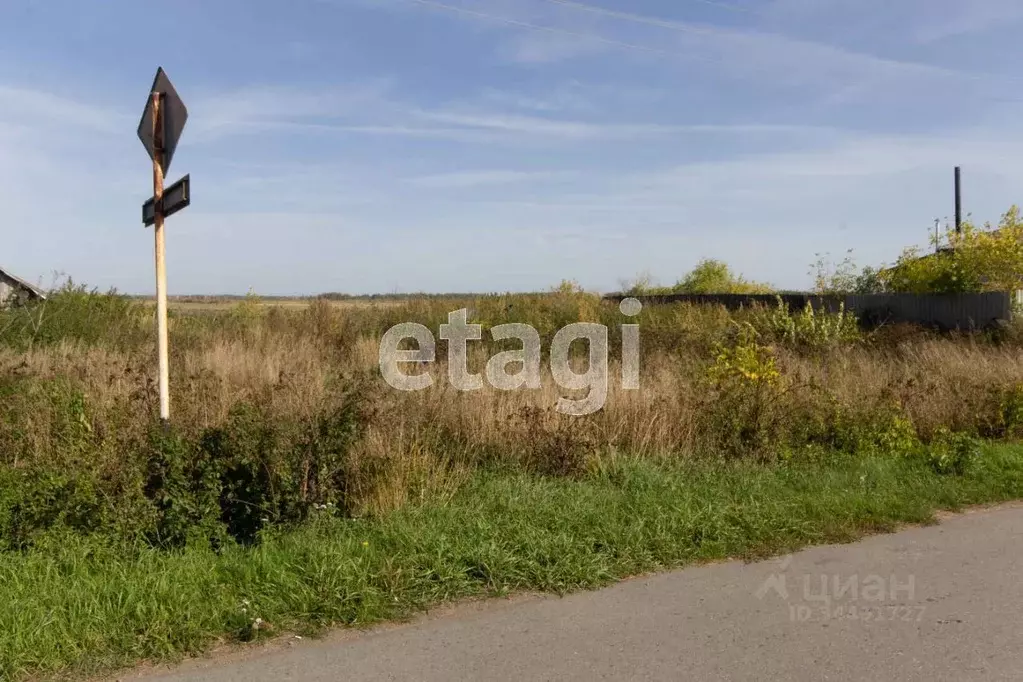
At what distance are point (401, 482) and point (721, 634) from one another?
9.23 feet

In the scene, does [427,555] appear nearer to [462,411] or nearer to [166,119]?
[462,411]

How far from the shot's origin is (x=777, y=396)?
8617 millimetres

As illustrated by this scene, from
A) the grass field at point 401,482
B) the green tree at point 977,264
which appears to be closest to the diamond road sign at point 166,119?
the grass field at point 401,482

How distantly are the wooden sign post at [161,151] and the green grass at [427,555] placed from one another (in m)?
1.71

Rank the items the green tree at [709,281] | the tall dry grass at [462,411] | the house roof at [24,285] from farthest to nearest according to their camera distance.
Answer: the green tree at [709,281], the house roof at [24,285], the tall dry grass at [462,411]

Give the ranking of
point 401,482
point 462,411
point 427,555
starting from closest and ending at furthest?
point 427,555 → point 401,482 → point 462,411

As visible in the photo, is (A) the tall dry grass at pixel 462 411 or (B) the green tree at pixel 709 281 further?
(B) the green tree at pixel 709 281

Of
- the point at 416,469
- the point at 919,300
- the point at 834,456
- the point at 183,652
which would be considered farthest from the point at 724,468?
the point at 919,300

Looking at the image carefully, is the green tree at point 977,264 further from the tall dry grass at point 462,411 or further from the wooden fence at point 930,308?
the tall dry grass at point 462,411

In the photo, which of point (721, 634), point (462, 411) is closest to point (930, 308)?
point (462, 411)

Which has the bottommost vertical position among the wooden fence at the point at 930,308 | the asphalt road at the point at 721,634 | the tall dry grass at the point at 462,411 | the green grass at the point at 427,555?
the asphalt road at the point at 721,634

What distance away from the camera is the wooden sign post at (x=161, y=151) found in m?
6.21

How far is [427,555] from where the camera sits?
192 inches

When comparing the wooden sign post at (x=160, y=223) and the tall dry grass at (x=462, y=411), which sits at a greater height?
the wooden sign post at (x=160, y=223)
